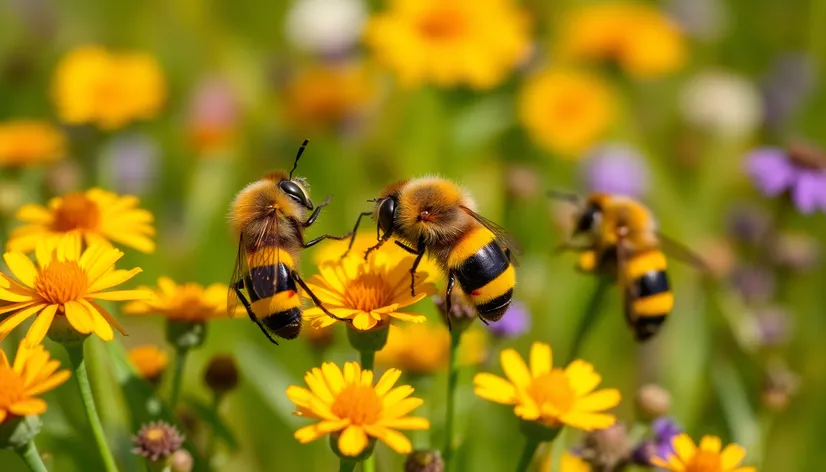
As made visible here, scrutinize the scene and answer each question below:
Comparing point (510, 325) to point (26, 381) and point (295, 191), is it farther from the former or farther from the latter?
point (26, 381)

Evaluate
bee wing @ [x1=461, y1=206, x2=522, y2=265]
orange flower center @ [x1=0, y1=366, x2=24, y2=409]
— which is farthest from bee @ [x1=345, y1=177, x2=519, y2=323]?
orange flower center @ [x1=0, y1=366, x2=24, y2=409]

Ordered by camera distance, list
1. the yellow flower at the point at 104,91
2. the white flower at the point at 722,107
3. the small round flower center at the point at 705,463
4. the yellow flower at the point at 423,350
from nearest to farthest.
→ the small round flower center at the point at 705,463 < the yellow flower at the point at 423,350 < the yellow flower at the point at 104,91 < the white flower at the point at 722,107

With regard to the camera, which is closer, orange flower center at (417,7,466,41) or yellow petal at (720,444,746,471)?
yellow petal at (720,444,746,471)

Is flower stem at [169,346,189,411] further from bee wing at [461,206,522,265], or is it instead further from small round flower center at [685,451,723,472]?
small round flower center at [685,451,723,472]

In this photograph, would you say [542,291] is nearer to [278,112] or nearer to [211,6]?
[278,112]

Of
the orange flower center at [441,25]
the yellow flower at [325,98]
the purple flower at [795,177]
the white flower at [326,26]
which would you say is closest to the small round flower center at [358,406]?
the purple flower at [795,177]

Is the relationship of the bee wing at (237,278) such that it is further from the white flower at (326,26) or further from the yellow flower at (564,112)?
the white flower at (326,26)

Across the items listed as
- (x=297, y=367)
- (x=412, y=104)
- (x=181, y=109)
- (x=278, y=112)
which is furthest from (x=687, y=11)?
(x=297, y=367)
